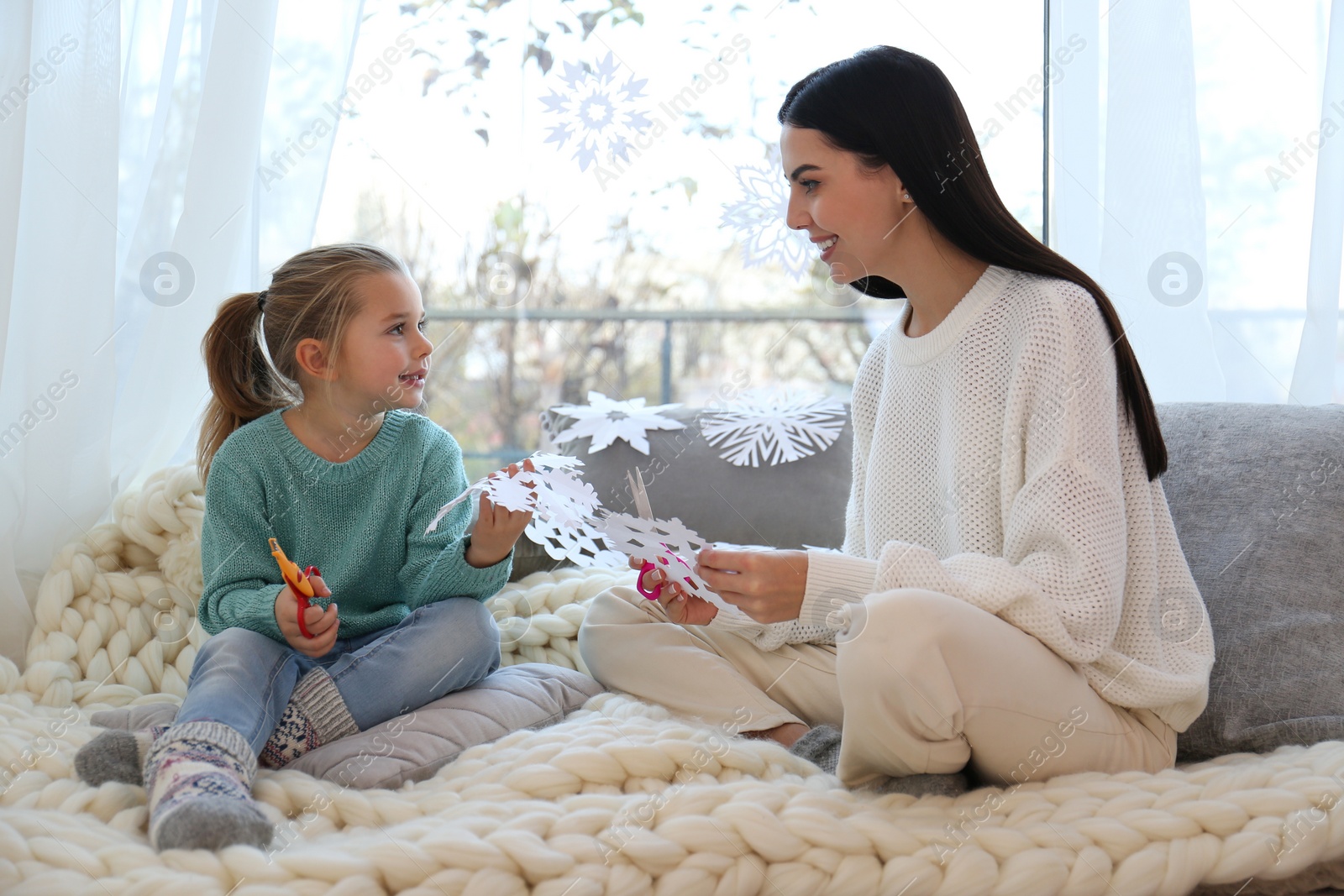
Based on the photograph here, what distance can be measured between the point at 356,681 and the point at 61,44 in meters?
1.03

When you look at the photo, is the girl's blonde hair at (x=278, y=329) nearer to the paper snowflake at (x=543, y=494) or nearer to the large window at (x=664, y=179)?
the paper snowflake at (x=543, y=494)

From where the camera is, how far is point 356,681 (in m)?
1.08

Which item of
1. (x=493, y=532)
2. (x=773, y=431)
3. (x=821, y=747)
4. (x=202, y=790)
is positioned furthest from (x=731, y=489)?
(x=202, y=790)

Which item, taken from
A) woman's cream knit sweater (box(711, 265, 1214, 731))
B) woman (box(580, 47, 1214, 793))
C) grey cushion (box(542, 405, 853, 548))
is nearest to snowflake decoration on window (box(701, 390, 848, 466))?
grey cushion (box(542, 405, 853, 548))

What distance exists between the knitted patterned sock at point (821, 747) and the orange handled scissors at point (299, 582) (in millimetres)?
525

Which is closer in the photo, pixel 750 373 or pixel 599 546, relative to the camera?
pixel 599 546

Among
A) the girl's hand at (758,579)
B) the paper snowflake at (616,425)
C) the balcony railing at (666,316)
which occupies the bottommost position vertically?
the girl's hand at (758,579)

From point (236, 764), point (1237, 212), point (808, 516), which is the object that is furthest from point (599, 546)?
point (1237, 212)

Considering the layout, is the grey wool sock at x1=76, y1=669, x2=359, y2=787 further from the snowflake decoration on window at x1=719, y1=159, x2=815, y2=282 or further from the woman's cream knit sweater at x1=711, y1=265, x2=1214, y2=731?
the snowflake decoration on window at x1=719, y1=159, x2=815, y2=282

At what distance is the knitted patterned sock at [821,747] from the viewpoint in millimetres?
988

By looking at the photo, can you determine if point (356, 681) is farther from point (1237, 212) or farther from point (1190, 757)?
point (1237, 212)

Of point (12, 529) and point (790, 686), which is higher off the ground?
point (12, 529)

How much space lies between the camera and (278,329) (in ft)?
4.17

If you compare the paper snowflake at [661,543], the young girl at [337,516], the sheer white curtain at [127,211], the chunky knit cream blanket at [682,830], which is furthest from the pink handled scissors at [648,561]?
the sheer white curtain at [127,211]
